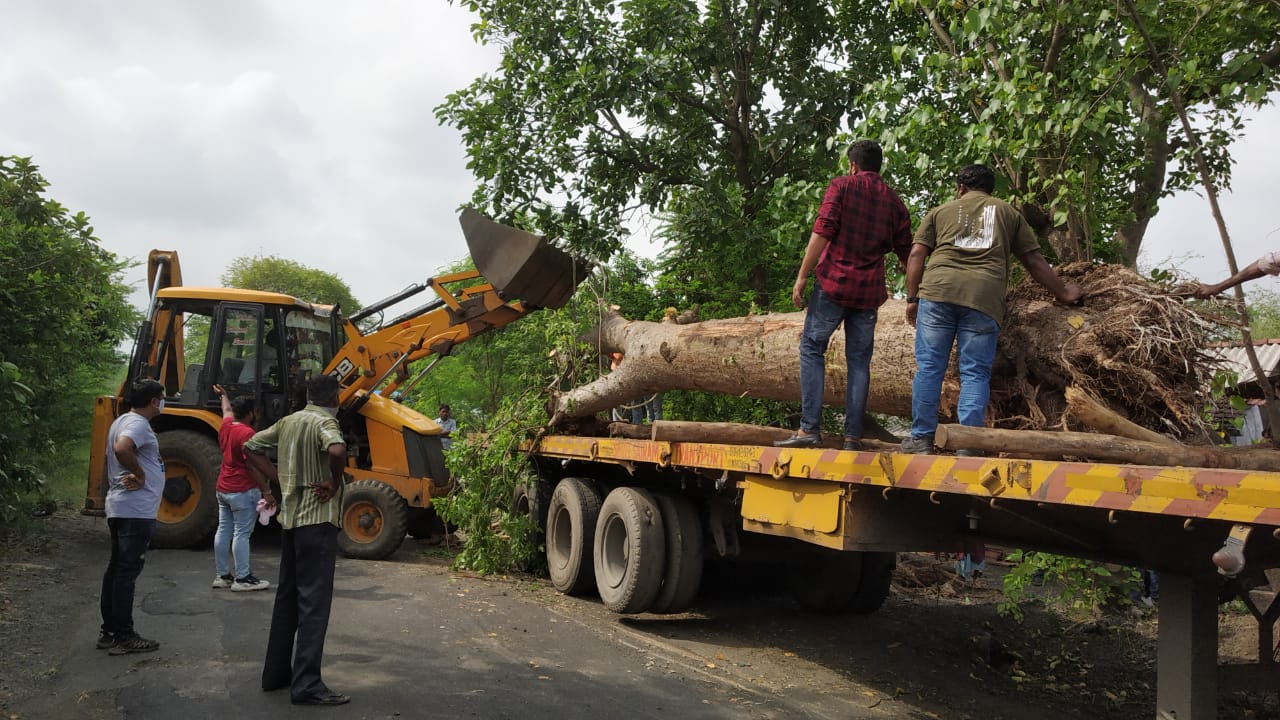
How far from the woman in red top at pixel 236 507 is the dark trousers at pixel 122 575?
1900 mm

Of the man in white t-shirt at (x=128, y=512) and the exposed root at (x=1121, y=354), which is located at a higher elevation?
the exposed root at (x=1121, y=354)

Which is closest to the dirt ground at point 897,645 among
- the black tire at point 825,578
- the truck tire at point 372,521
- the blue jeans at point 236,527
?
the black tire at point 825,578

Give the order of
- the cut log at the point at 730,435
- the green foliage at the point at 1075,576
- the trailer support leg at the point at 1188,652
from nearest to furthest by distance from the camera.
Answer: the trailer support leg at the point at 1188,652 < the cut log at the point at 730,435 < the green foliage at the point at 1075,576

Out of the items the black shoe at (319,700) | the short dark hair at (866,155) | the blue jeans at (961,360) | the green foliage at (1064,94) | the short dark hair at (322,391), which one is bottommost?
the black shoe at (319,700)

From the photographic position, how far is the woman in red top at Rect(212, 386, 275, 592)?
25.0ft

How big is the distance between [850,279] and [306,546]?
3114 mm

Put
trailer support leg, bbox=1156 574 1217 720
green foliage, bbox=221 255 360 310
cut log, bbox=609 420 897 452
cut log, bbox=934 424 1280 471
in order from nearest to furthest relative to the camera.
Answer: trailer support leg, bbox=1156 574 1217 720
cut log, bbox=934 424 1280 471
cut log, bbox=609 420 897 452
green foliage, bbox=221 255 360 310

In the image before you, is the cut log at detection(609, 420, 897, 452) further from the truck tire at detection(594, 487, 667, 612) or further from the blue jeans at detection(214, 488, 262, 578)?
the blue jeans at detection(214, 488, 262, 578)

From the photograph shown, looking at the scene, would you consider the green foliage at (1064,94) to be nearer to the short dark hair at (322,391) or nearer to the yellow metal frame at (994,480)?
the yellow metal frame at (994,480)

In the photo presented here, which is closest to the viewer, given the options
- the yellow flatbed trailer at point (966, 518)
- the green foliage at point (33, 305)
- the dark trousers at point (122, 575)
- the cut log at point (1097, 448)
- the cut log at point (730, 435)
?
the yellow flatbed trailer at point (966, 518)

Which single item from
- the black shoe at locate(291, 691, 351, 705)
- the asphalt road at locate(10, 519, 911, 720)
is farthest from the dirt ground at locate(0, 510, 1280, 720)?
the black shoe at locate(291, 691, 351, 705)

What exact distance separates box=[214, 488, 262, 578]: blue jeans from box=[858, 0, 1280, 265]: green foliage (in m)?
5.70

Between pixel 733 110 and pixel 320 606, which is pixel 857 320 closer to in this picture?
pixel 320 606

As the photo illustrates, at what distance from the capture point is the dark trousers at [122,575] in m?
5.60
